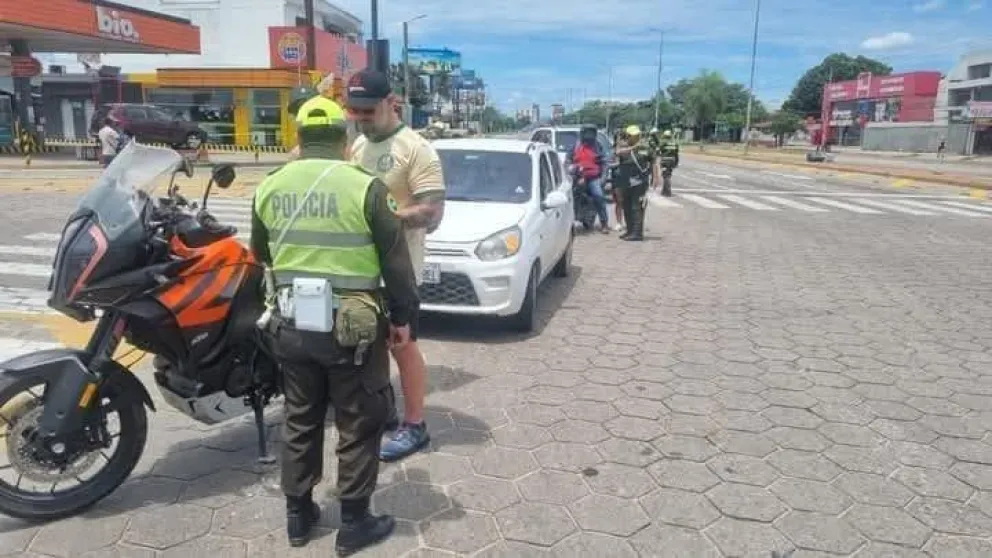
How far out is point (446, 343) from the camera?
19.0ft

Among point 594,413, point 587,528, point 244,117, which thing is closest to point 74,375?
point 587,528

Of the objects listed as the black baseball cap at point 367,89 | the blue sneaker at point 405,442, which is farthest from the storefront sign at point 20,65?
the blue sneaker at point 405,442

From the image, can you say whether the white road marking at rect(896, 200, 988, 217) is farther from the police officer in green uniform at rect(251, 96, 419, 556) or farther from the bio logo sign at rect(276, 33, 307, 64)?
the bio logo sign at rect(276, 33, 307, 64)

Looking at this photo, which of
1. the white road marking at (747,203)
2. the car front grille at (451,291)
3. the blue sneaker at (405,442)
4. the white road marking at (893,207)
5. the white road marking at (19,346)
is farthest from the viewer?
the white road marking at (747,203)

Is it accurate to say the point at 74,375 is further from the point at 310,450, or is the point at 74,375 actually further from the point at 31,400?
the point at 310,450

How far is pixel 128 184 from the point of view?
3.08 m

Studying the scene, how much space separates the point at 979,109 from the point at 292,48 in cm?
4819

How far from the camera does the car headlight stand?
18.5ft

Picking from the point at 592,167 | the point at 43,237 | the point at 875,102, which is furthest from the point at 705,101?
the point at 43,237

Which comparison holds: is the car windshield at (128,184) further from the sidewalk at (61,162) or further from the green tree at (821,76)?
the green tree at (821,76)

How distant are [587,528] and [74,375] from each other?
7.31 feet

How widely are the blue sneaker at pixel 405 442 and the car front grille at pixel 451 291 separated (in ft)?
5.80

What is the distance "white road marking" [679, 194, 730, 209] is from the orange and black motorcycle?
48.0 ft

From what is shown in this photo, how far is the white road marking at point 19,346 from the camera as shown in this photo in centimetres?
521
